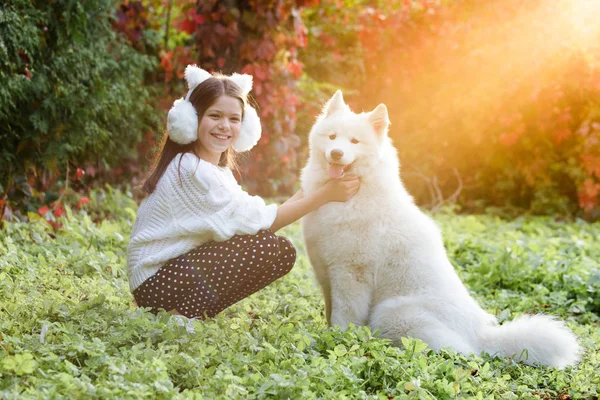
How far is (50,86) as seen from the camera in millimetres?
5086

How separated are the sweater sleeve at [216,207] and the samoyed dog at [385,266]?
0.45 m

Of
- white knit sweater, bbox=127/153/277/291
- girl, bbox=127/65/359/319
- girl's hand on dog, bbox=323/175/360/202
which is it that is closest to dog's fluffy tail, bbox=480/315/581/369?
girl's hand on dog, bbox=323/175/360/202

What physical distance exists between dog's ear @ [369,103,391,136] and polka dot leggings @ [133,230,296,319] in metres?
0.82

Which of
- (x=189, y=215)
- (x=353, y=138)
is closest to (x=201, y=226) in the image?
(x=189, y=215)

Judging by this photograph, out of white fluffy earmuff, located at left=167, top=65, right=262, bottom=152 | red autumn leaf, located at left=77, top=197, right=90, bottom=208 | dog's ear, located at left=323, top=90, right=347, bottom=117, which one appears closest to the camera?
white fluffy earmuff, located at left=167, top=65, right=262, bottom=152

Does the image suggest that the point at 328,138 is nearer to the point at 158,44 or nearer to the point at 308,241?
the point at 308,241

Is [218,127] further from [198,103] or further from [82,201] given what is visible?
[82,201]

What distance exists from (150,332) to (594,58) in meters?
6.60

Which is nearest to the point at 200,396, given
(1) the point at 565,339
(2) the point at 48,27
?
(1) the point at 565,339

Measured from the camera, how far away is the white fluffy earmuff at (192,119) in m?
3.17

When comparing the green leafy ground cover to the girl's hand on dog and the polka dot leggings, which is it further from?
Result: the girl's hand on dog

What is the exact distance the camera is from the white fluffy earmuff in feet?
10.4

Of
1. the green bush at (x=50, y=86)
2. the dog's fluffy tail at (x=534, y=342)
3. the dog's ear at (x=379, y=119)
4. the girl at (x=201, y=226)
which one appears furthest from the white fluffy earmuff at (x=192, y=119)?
the green bush at (x=50, y=86)

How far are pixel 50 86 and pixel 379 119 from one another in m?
3.03
